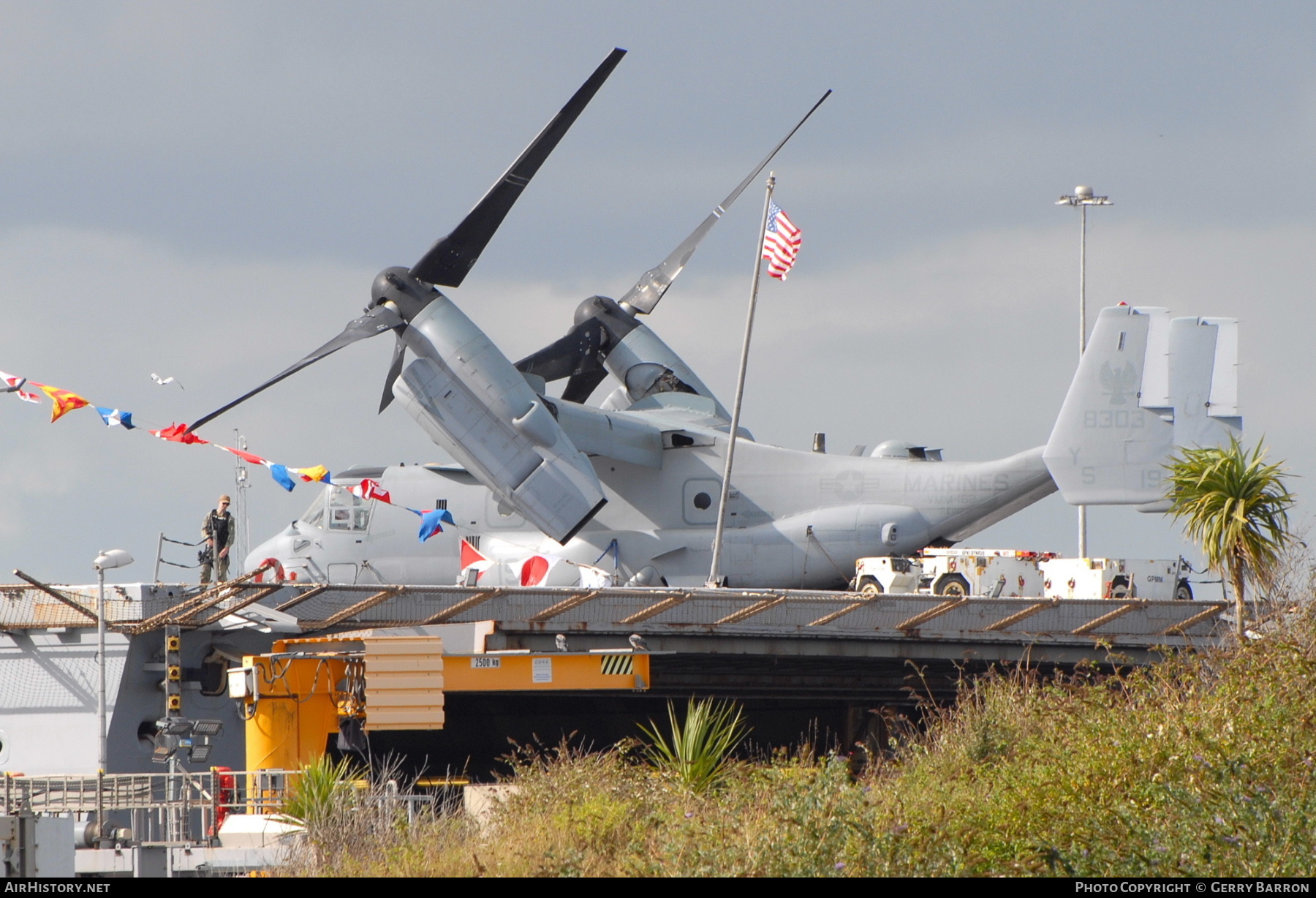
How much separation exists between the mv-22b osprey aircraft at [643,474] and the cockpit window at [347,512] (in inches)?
1.5

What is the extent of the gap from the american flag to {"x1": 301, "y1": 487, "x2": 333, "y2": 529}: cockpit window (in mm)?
11507

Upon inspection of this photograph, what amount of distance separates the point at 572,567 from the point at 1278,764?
66.5ft

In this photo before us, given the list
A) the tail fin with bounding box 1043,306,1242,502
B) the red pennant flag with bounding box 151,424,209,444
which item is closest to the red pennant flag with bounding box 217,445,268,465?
the red pennant flag with bounding box 151,424,209,444

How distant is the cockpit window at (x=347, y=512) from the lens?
116 ft

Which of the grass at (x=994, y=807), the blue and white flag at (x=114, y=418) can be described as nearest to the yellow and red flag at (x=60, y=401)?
the blue and white flag at (x=114, y=418)

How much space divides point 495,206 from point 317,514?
877 centimetres

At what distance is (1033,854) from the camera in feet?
41.4

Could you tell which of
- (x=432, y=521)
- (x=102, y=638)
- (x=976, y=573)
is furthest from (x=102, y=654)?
(x=976, y=573)

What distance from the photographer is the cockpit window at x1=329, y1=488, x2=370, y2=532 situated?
35.3 metres

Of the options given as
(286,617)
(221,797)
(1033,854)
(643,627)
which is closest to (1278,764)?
(1033,854)

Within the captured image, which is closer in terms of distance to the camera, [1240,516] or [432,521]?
[1240,516]

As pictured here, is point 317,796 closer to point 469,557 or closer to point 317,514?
point 469,557

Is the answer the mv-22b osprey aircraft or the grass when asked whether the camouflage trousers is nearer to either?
the mv-22b osprey aircraft

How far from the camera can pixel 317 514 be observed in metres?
35.6
